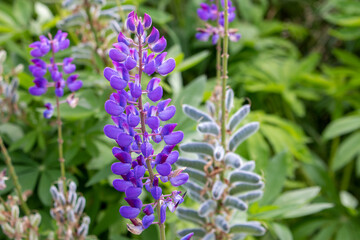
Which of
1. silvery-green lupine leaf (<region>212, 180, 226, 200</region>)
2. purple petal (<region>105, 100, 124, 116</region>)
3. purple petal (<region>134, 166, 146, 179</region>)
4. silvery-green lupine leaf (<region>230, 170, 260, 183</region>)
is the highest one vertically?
purple petal (<region>105, 100, 124, 116</region>)

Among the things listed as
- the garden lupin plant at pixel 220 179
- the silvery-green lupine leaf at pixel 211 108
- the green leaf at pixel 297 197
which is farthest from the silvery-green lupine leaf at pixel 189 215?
the green leaf at pixel 297 197

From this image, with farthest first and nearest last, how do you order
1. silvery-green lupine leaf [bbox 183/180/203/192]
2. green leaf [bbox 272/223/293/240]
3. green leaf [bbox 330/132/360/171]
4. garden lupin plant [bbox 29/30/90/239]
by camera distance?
green leaf [bbox 330/132/360/171] < green leaf [bbox 272/223/293/240] < silvery-green lupine leaf [bbox 183/180/203/192] < garden lupin plant [bbox 29/30/90/239]

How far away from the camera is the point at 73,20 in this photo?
5.74ft

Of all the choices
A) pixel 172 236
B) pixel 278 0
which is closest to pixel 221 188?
pixel 172 236

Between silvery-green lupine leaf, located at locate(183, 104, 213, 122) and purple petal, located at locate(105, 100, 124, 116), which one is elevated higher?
purple petal, located at locate(105, 100, 124, 116)

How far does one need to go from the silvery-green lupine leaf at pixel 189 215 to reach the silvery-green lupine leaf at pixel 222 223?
7cm

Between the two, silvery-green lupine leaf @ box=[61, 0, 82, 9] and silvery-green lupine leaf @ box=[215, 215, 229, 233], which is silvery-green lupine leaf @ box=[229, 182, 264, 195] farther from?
silvery-green lupine leaf @ box=[61, 0, 82, 9]

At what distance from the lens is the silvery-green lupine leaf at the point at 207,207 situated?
1.32m

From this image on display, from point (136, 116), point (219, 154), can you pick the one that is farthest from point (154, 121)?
point (219, 154)

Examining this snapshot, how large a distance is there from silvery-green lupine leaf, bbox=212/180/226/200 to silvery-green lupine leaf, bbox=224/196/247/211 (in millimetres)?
55

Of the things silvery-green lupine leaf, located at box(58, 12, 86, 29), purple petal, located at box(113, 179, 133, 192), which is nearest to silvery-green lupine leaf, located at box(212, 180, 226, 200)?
purple petal, located at box(113, 179, 133, 192)

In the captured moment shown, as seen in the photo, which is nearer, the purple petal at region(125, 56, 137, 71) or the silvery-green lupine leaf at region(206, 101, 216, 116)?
the purple petal at region(125, 56, 137, 71)

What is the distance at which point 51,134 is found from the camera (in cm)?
197

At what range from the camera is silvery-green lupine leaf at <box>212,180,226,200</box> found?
129 centimetres
